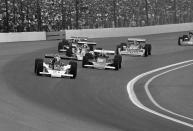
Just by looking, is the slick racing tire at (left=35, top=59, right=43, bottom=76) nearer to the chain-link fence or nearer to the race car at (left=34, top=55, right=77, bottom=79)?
the race car at (left=34, top=55, right=77, bottom=79)

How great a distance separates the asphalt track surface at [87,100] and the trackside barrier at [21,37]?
1833 centimetres

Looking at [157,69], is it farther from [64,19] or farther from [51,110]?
[64,19]

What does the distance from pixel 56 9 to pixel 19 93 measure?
52052 millimetres

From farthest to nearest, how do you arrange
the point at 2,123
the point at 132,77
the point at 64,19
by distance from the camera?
the point at 64,19 < the point at 132,77 < the point at 2,123

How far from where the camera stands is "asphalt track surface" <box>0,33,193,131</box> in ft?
35.1

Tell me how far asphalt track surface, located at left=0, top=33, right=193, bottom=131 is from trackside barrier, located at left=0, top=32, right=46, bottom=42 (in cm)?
1833

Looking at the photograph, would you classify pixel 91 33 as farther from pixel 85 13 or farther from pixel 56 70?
pixel 56 70

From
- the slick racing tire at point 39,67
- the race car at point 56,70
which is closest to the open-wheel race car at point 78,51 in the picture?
the race car at point 56,70

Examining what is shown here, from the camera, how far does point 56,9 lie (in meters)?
66.4

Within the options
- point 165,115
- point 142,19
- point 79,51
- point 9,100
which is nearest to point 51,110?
point 9,100

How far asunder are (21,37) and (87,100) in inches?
1227

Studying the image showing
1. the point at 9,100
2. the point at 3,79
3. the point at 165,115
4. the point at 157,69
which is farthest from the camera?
the point at 157,69

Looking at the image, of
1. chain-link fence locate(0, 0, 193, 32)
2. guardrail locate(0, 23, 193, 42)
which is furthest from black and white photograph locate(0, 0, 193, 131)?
chain-link fence locate(0, 0, 193, 32)

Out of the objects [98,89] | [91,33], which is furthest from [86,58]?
[91,33]
